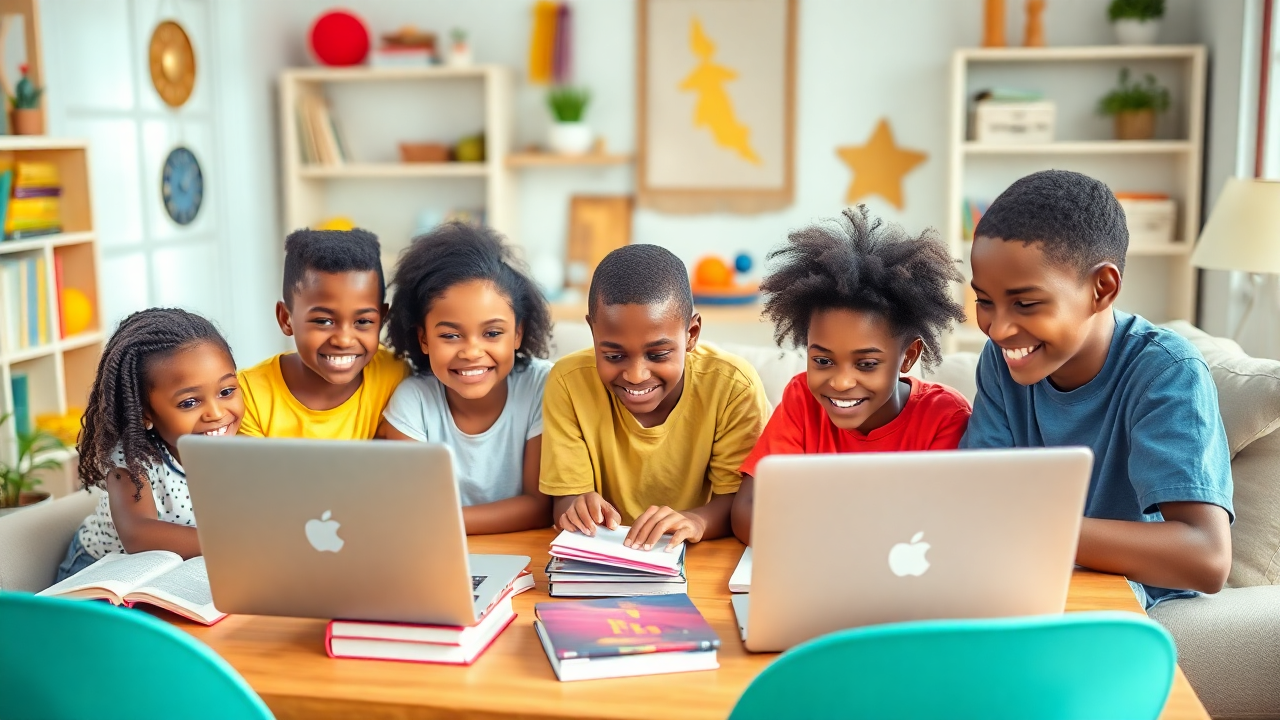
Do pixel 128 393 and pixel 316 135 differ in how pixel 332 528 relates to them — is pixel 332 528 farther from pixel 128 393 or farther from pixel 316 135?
pixel 316 135

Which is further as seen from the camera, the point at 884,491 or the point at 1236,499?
the point at 1236,499

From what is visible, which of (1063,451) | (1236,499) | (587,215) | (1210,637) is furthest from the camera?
(587,215)

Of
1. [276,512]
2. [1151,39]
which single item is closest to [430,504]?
[276,512]

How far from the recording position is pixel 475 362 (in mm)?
1859

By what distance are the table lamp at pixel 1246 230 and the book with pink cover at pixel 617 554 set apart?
2003 millimetres

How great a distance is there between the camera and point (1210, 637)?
5.53ft

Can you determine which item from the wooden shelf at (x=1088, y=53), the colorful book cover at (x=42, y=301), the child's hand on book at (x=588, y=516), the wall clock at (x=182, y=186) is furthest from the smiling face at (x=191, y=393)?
the wooden shelf at (x=1088, y=53)

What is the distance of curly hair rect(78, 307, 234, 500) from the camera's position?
5.57 ft

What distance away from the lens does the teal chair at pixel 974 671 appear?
90 centimetres

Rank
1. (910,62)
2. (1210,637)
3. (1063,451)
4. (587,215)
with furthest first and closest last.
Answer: (587,215)
(910,62)
(1210,637)
(1063,451)

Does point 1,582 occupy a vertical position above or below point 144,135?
below

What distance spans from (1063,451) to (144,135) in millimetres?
3682

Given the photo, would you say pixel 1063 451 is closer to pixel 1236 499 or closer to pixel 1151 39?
pixel 1236 499

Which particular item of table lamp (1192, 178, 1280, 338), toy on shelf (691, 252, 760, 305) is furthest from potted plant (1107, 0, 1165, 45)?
toy on shelf (691, 252, 760, 305)
